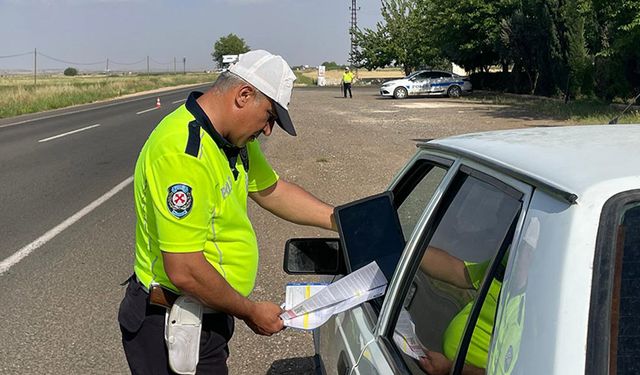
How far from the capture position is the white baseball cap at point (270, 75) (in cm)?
222

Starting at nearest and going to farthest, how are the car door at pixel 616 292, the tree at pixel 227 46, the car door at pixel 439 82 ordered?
the car door at pixel 616 292 < the car door at pixel 439 82 < the tree at pixel 227 46

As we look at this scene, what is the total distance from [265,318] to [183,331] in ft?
0.97

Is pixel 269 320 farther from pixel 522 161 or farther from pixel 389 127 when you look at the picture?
pixel 389 127

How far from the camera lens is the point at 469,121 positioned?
20.3 metres

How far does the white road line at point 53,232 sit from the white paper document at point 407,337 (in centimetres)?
474

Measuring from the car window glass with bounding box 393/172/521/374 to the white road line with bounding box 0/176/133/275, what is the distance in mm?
4770

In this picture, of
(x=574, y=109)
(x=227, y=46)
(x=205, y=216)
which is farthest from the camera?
(x=227, y=46)

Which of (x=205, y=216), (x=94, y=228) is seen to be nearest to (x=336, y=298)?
(x=205, y=216)

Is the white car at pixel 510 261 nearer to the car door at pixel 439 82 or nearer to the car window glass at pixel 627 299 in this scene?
the car window glass at pixel 627 299

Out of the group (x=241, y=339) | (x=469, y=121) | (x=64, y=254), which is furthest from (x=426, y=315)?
(x=469, y=121)

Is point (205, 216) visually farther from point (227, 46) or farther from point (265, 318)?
point (227, 46)

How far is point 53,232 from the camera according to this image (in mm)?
7086

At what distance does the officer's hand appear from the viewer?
227 centimetres

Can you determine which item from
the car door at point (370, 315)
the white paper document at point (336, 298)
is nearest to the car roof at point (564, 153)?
the car door at point (370, 315)
